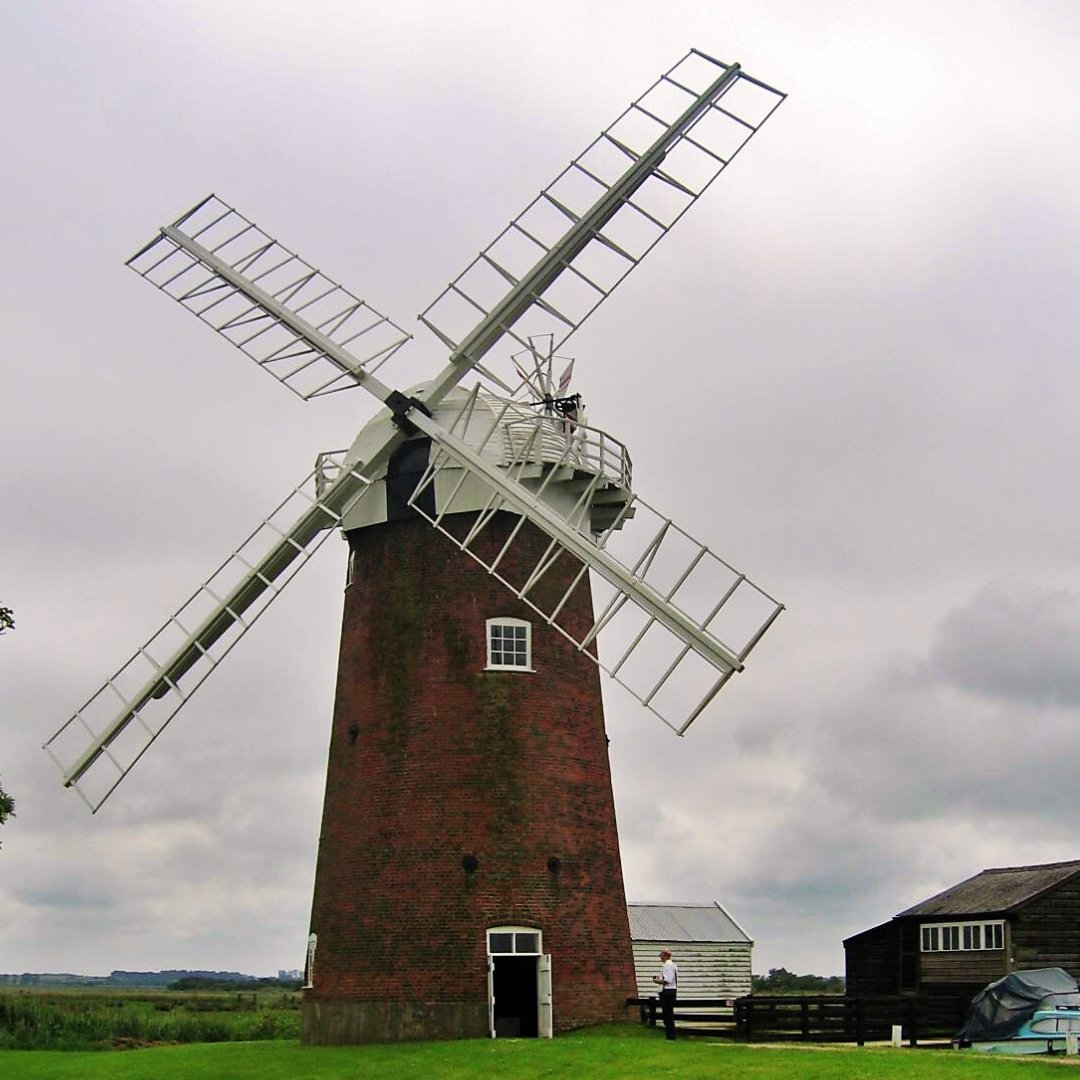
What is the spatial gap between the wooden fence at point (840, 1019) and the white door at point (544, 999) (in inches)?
91.1

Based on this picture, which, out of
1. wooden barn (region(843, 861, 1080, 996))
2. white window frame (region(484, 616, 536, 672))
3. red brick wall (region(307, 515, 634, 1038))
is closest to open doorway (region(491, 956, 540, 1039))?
red brick wall (region(307, 515, 634, 1038))

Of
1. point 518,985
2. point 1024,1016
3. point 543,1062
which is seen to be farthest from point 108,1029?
point 1024,1016

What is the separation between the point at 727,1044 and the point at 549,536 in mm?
8561

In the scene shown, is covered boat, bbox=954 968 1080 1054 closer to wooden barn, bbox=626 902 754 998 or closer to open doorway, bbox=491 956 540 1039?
open doorway, bbox=491 956 540 1039

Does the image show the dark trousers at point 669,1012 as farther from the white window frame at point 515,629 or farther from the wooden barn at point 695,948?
the wooden barn at point 695,948

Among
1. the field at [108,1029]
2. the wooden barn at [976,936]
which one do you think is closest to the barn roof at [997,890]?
the wooden barn at [976,936]

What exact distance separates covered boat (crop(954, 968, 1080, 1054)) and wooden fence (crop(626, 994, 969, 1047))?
0.44m

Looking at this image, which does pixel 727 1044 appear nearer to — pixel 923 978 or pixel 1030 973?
pixel 1030 973

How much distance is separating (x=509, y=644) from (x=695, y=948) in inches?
593

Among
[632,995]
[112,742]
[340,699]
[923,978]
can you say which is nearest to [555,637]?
[340,699]

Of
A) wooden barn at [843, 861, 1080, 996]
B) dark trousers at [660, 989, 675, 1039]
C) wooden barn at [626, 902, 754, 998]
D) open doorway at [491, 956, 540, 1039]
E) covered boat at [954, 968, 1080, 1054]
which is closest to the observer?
covered boat at [954, 968, 1080, 1054]

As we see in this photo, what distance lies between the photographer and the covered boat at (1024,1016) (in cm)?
2083

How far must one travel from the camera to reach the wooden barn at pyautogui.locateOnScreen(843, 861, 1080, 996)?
28.8 metres

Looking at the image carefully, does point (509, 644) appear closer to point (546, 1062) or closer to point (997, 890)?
point (546, 1062)
